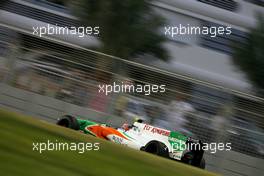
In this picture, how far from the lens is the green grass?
5934 millimetres

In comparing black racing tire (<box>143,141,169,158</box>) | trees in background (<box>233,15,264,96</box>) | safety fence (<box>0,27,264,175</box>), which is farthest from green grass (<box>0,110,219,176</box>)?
trees in background (<box>233,15,264,96</box>)

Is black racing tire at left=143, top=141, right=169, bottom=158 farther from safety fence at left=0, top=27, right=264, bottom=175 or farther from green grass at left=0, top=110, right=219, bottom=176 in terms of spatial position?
green grass at left=0, top=110, right=219, bottom=176

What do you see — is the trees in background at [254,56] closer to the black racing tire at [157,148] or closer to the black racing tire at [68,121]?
the black racing tire at [157,148]

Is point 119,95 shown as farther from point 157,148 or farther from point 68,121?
point 157,148

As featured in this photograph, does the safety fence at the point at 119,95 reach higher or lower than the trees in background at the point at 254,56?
lower

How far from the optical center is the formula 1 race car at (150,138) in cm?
1162

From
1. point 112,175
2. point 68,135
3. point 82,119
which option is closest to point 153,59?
point 82,119

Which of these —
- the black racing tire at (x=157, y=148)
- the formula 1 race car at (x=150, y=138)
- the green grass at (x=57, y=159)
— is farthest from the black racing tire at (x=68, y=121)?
the green grass at (x=57, y=159)

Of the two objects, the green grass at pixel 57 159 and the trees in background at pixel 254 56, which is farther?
the trees in background at pixel 254 56

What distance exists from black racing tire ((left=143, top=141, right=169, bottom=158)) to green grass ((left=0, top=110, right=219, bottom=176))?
290 cm

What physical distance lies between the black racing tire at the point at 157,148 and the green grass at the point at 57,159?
9.52ft

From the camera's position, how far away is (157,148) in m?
11.6

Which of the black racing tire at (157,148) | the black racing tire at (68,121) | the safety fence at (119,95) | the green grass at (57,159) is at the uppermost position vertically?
the safety fence at (119,95)

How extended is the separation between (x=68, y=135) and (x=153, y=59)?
14656 millimetres
